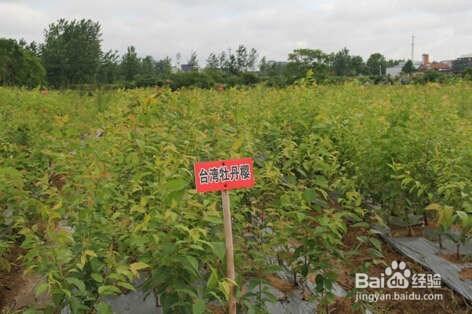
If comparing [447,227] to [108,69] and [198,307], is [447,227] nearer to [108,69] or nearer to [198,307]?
[198,307]

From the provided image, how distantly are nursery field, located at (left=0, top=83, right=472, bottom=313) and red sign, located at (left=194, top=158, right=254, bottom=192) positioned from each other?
0.09 meters

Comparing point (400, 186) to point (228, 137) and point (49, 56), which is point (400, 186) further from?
point (49, 56)

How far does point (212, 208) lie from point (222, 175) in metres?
0.14

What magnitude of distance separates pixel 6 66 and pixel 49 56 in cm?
1419

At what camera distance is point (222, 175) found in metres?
2.06

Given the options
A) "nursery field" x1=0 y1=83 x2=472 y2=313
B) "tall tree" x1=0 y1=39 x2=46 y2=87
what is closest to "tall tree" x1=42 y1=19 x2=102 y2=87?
"tall tree" x1=0 y1=39 x2=46 y2=87

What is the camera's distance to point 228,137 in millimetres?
3252

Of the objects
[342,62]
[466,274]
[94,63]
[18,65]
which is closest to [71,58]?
[94,63]

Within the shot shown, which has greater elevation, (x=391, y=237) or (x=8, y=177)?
(x=8, y=177)

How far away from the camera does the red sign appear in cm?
203

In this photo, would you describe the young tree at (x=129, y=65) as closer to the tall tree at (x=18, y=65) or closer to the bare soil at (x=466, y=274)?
the tall tree at (x=18, y=65)

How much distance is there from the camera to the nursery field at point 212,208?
1879mm

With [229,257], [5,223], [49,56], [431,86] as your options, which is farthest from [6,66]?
[229,257]

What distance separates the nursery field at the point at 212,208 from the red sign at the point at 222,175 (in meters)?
0.09
